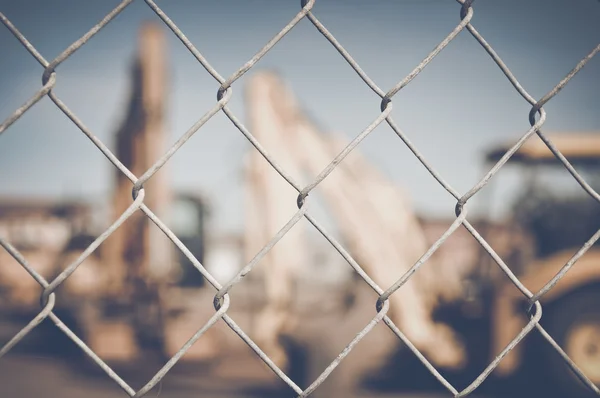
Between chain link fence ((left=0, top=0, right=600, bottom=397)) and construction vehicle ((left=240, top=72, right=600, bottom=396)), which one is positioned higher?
chain link fence ((left=0, top=0, right=600, bottom=397))

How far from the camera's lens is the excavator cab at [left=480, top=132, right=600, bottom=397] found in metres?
4.68

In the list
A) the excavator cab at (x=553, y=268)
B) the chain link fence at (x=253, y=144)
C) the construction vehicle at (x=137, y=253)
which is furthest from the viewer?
the construction vehicle at (x=137, y=253)

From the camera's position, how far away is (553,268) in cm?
479

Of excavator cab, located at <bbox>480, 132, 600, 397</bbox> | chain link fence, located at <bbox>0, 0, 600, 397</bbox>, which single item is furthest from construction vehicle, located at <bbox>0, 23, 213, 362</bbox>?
chain link fence, located at <bbox>0, 0, 600, 397</bbox>

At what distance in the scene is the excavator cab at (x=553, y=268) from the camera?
468cm

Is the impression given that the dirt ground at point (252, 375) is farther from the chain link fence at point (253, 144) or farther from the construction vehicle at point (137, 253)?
the chain link fence at point (253, 144)

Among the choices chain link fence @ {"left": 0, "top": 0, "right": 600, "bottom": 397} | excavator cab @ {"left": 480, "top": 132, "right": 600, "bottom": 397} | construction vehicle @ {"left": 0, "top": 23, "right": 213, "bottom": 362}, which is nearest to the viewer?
chain link fence @ {"left": 0, "top": 0, "right": 600, "bottom": 397}

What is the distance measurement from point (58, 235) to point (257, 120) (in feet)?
47.0

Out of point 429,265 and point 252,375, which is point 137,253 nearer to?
point 252,375

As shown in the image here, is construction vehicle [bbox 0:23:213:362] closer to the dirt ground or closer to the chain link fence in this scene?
the dirt ground

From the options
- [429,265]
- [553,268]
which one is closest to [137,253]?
[429,265]

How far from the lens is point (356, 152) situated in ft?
17.9

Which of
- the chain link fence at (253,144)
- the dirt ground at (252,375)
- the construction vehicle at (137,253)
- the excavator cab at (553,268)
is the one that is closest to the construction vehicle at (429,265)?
the excavator cab at (553,268)

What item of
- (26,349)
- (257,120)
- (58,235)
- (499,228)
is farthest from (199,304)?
(499,228)
